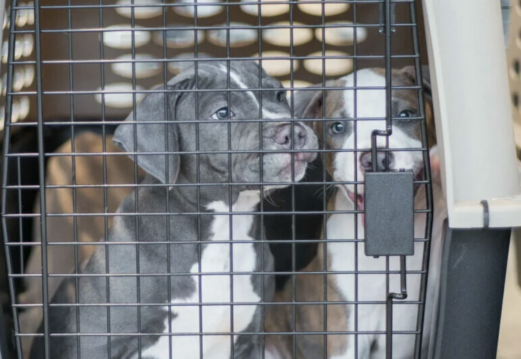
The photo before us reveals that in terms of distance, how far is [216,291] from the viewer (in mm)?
1323

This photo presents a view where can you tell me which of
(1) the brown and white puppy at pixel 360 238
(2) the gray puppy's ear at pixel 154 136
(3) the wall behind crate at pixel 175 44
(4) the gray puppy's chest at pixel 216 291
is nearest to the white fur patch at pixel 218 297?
(4) the gray puppy's chest at pixel 216 291

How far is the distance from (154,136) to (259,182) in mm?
216

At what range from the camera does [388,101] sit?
981 mm

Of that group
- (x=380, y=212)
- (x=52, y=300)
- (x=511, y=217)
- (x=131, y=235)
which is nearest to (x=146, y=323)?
(x=131, y=235)

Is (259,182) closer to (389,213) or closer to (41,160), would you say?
(389,213)

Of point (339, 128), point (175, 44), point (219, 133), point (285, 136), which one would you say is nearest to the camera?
point (285, 136)

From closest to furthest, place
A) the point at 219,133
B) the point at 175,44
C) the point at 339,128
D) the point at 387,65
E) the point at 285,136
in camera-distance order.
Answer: the point at 387,65 → the point at 285,136 → the point at 219,133 → the point at 339,128 → the point at 175,44

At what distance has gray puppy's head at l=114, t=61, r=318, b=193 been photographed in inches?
44.3

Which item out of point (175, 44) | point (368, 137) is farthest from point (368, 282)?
point (175, 44)

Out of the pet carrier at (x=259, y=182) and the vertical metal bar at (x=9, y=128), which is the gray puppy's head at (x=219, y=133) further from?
the vertical metal bar at (x=9, y=128)

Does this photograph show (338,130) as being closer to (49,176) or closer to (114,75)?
(114,75)

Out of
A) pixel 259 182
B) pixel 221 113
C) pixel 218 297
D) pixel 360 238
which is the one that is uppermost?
pixel 221 113

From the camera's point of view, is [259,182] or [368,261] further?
[368,261]

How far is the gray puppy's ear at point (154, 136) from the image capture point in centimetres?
114
